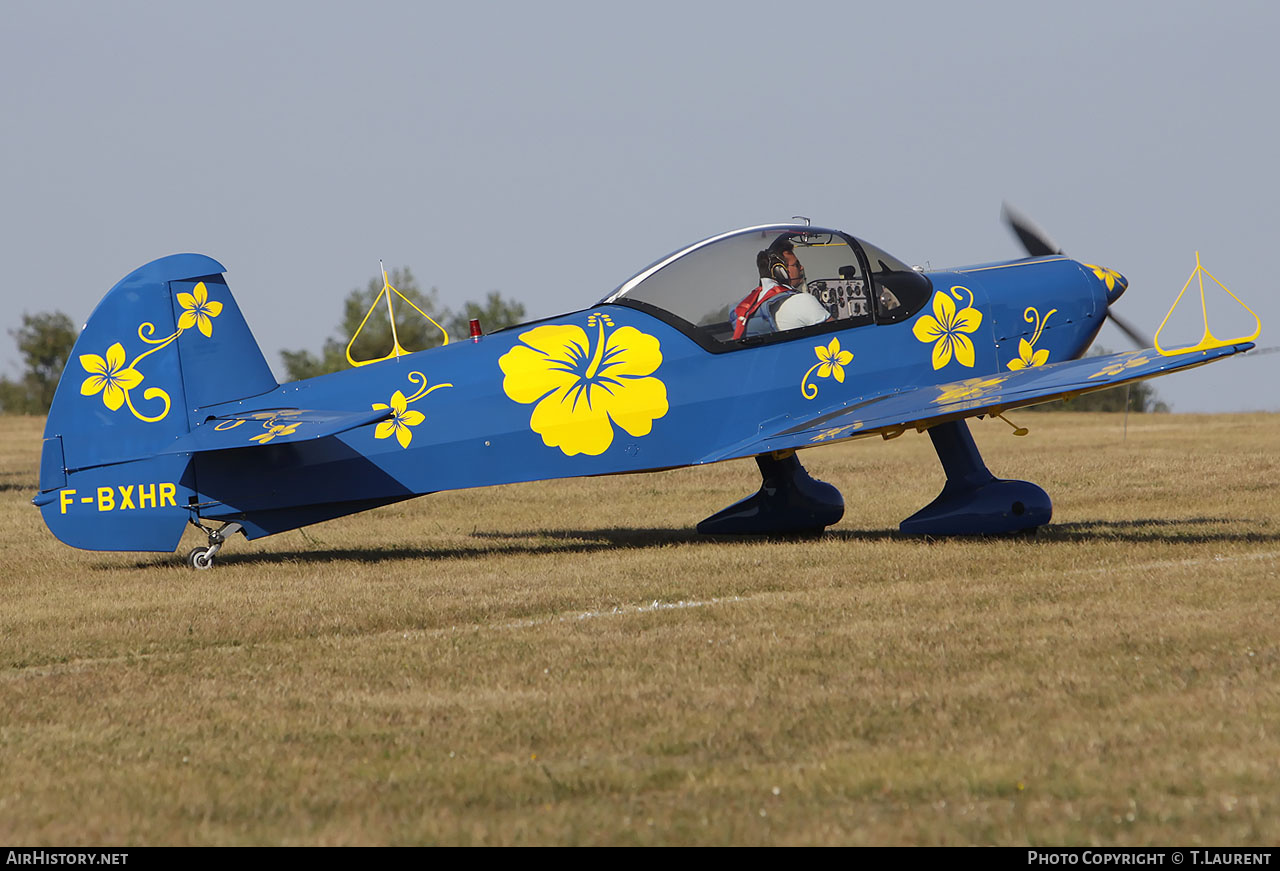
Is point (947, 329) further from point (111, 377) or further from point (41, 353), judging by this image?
point (41, 353)

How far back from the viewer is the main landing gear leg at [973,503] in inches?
420

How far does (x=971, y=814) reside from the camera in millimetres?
4020

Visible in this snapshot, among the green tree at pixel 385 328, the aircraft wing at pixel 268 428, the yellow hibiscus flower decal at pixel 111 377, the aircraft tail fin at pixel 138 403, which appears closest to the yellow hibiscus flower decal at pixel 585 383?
the aircraft wing at pixel 268 428

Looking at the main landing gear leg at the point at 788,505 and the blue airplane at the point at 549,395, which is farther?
the main landing gear leg at the point at 788,505

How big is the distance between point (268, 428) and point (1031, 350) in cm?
649

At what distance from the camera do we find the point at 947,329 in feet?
37.4

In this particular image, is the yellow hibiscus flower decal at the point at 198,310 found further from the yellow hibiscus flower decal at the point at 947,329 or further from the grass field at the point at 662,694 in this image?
the yellow hibiscus flower decal at the point at 947,329

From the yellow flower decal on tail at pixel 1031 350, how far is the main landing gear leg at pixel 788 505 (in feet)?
6.41

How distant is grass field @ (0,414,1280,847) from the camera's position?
163 inches

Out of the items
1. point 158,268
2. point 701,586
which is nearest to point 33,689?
point 701,586

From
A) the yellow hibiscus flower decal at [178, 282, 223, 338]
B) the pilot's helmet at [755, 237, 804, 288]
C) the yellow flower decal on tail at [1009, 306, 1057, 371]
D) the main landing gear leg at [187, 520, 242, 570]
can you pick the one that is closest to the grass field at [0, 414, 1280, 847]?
the main landing gear leg at [187, 520, 242, 570]

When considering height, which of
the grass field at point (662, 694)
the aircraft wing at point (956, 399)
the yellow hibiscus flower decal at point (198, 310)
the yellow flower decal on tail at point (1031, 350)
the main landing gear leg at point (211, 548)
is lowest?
the grass field at point (662, 694)

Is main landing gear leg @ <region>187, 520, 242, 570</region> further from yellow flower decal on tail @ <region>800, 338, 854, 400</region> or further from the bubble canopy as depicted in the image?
yellow flower decal on tail @ <region>800, 338, 854, 400</region>

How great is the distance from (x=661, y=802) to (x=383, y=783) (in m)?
0.99
